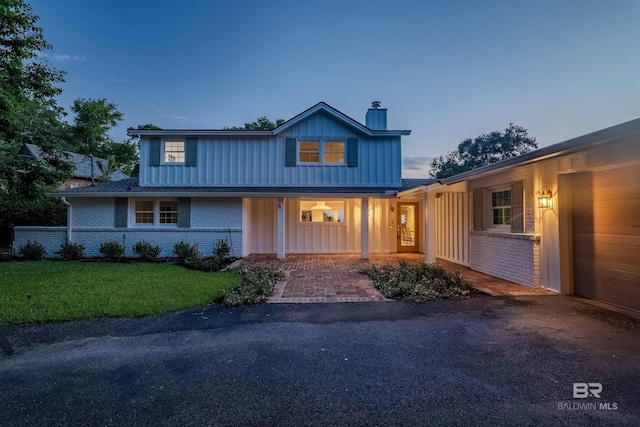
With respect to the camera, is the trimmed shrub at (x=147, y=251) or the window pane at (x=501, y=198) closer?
the window pane at (x=501, y=198)

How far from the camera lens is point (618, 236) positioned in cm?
472

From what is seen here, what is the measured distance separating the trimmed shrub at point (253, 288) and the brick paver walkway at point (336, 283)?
7.7 inches

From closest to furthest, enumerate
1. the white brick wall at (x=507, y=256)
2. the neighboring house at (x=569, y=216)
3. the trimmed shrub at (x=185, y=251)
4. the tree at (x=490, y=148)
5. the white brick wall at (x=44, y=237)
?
the neighboring house at (x=569, y=216) → the white brick wall at (x=507, y=256) → the trimmed shrub at (x=185, y=251) → the white brick wall at (x=44, y=237) → the tree at (x=490, y=148)

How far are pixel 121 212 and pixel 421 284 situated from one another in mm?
11221

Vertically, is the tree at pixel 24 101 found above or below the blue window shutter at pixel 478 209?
above

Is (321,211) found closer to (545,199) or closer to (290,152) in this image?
(290,152)

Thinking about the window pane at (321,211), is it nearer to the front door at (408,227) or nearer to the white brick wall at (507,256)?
the front door at (408,227)

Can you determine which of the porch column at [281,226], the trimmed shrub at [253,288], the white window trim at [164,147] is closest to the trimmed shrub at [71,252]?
the white window trim at [164,147]

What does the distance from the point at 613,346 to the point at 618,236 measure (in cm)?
239

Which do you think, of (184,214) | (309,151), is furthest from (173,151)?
(309,151)

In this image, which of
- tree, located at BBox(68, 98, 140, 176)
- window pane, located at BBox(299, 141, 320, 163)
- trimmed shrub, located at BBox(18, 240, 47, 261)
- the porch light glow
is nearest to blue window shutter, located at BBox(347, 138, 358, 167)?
window pane, located at BBox(299, 141, 320, 163)

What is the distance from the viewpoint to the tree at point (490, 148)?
88.2 feet

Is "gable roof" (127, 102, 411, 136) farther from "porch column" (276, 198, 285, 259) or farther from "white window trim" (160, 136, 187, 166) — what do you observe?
"porch column" (276, 198, 285, 259)

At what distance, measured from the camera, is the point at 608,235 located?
4.90 meters
